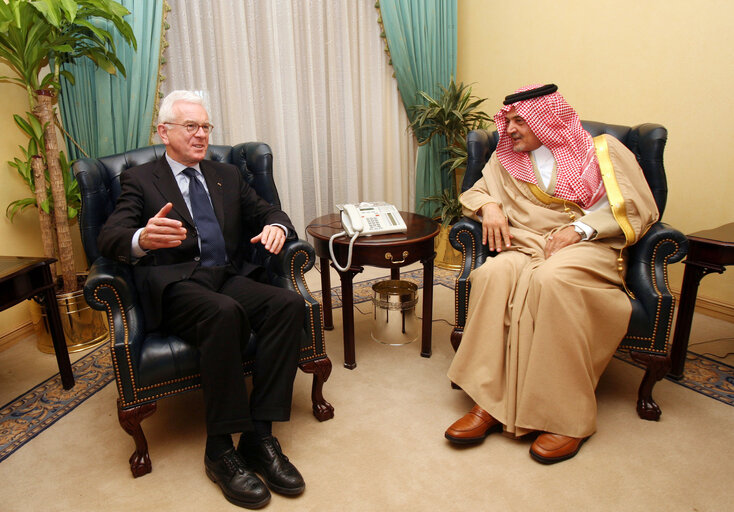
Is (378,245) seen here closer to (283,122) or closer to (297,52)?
(283,122)

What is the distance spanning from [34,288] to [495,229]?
1.96 meters

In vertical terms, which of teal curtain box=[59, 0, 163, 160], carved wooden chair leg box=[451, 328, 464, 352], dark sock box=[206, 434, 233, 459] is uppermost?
teal curtain box=[59, 0, 163, 160]

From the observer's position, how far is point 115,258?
1.64 meters

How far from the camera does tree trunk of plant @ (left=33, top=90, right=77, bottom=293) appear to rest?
7.95ft

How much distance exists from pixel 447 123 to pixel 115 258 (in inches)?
106

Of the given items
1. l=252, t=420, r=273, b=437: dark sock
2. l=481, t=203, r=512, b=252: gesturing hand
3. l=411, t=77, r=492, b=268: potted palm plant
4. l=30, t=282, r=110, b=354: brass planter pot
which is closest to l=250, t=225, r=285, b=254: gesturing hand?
l=252, t=420, r=273, b=437: dark sock

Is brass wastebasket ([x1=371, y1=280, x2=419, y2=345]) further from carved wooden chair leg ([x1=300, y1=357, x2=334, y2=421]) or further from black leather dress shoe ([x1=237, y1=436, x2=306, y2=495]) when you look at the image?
black leather dress shoe ([x1=237, y1=436, x2=306, y2=495])

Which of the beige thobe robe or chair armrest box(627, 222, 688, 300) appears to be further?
chair armrest box(627, 222, 688, 300)

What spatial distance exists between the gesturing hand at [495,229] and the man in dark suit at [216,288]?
2.69ft

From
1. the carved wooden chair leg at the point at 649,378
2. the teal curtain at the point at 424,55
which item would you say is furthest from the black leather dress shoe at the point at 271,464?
the teal curtain at the point at 424,55

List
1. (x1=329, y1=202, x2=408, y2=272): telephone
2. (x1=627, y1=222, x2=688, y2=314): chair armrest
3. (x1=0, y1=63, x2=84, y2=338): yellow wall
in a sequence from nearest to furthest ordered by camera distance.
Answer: (x1=627, y1=222, x2=688, y2=314): chair armrest < (x1=329, y1=202, x2=408, y2=272): telephone < (x1=0, y1=63, x2=84, y2=338): yellow wall

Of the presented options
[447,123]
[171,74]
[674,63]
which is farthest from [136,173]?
[674,63]

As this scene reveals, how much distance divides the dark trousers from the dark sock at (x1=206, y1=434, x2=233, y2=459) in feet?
0.11

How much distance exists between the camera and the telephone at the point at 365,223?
2102 millimetres
